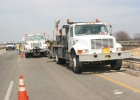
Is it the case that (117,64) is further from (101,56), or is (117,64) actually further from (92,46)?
(92,46)

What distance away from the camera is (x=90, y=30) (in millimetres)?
12211

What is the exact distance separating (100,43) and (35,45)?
45.9 feet

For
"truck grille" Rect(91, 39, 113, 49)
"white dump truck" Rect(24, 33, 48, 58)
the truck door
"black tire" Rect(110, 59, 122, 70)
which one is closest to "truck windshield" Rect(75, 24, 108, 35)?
the truck door

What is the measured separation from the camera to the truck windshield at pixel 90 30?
39.9ft

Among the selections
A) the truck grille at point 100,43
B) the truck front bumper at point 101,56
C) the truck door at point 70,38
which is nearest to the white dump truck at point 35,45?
the truck door at point 70,38

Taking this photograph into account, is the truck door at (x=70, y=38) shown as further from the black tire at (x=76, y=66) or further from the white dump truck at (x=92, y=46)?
the black tire at (x=76, y=66)

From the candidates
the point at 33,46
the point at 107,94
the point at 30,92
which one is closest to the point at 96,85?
the point at 107,94

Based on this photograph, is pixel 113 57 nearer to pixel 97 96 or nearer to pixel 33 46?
pixel 97 96

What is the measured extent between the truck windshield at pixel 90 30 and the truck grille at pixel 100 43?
3.56 ft

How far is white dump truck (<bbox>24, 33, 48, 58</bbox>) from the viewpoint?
24.0 meters

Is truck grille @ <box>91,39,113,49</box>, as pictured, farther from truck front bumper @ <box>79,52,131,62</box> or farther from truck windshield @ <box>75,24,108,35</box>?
truck windshield @ <box>75,24,108,35</box>

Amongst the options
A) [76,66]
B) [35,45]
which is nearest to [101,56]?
[76,66]

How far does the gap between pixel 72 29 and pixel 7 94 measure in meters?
6.04

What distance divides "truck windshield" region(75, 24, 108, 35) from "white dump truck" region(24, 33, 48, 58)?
12.5m
